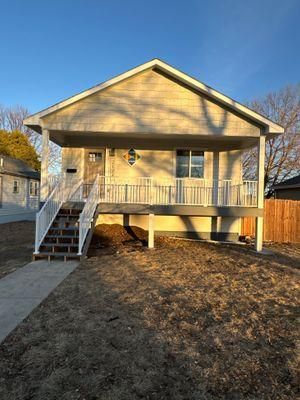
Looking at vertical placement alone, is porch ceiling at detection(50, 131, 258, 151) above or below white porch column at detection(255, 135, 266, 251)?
above

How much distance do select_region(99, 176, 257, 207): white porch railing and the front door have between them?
2.77 ft

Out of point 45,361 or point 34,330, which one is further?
point 34,330

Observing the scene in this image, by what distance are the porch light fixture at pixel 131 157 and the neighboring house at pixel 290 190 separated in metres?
13.2

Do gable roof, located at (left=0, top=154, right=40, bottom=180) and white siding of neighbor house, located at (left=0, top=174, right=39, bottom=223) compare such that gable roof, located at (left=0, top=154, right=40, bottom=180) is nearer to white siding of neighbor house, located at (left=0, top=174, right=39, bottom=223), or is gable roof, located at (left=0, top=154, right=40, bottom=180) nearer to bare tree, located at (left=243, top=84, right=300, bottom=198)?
white siding of neighbor house, located at (left=0, top=174, right=39, bottom=223)

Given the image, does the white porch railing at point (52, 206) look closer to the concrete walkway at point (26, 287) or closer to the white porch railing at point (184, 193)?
the concrete walkway at point (26, 287)

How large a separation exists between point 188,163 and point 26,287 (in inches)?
319

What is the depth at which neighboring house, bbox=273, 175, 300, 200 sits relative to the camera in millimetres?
20172

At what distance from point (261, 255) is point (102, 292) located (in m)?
5.88

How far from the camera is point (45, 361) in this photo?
312 cm

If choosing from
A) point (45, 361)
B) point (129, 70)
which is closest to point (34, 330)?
point (45, 361)

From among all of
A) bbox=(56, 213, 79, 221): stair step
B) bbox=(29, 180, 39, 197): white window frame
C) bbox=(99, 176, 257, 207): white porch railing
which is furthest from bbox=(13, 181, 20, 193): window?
bbox=(56, 213, 79, 221): stair step

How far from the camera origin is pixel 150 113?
376 inches

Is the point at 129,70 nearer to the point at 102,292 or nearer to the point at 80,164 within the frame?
the point at 80,164

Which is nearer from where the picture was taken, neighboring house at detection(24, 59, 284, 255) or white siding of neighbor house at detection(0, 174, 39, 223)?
neighboring house at detection(24, 59, 284, 255)
